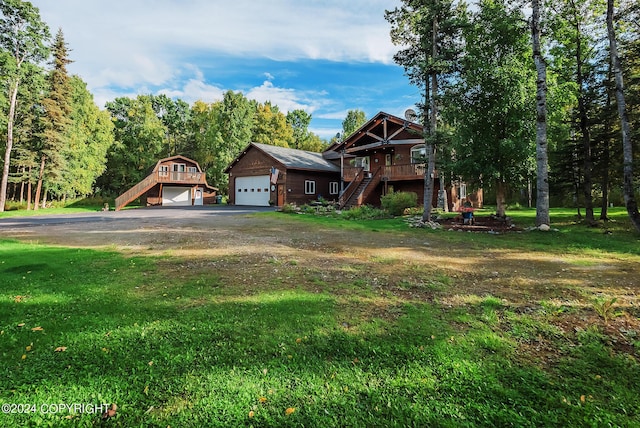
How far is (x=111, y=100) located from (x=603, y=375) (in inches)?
2144

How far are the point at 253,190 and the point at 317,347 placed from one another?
2755cm

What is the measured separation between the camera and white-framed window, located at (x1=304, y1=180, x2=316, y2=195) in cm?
2812

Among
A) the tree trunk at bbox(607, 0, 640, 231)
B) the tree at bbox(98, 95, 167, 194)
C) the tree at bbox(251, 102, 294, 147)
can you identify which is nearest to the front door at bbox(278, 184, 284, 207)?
the tree at bbox(251, 102, 294, 147)

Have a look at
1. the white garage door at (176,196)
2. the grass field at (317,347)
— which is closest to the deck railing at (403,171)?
the grass field at (317,347)

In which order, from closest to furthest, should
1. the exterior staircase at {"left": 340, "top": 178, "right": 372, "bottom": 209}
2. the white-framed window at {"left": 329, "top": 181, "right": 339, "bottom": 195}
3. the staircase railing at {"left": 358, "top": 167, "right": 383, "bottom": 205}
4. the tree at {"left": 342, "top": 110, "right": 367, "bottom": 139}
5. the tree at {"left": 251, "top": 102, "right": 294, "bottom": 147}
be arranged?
1. the exterior staircase at {"left": 340, "top": 178, "right": 372, "bottom": 209}
2. the staircase railing at {"left": 358, "top": 167, "right": 383, "bottom": 205}
3. the white-framed window at {"left": 329, "top": 181, "right": 339, "bottom": 195}
4. the tree at {"left": 251, "top": 102, "right": 294, "bottom": 147}
5. the tree at {"left": 342, "top": 110, "right": 367, "bottom": 139}

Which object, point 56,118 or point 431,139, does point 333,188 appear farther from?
point 56,118

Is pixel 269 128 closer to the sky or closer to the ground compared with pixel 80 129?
closer to the sky

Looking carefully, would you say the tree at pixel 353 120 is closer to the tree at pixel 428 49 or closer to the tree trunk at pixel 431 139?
the tree at pixel 428 49

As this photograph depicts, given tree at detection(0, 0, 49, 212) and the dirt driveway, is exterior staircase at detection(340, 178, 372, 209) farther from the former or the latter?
tree at detection(0, 0, 49, 212)

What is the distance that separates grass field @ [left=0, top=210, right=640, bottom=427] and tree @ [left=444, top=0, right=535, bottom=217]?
8.57 metres

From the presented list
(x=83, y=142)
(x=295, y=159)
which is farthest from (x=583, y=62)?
(x=83, y=142)

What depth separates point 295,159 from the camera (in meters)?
29.0

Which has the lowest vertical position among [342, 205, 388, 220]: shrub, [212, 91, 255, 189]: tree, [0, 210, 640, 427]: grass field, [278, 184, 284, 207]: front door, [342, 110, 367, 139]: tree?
[0, 210, 640, 427]: grass field

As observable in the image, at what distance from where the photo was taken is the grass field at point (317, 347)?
221 cm
